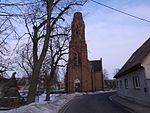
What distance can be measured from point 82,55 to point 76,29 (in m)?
7.80

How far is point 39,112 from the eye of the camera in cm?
1495

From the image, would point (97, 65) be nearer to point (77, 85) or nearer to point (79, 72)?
point (79, 72)

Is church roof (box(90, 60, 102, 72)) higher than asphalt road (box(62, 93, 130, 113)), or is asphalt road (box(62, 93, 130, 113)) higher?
church roof (box(90, 60, 102, 72))

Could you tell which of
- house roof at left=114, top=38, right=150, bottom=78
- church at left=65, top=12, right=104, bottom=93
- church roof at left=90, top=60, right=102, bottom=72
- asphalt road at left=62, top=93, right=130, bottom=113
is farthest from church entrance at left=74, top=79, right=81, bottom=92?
asphalt road at left=62, top=93, right=130, bottom=113

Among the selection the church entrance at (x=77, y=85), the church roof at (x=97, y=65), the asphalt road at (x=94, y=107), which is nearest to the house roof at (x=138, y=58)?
the asphalt road at (x=94, y=107)

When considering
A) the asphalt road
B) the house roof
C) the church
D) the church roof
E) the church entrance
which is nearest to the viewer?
the asphalt road

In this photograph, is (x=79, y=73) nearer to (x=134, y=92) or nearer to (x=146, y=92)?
(x=134, y=92)

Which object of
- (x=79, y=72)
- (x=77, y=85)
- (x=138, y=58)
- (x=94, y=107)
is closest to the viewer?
(x=94, y=107)

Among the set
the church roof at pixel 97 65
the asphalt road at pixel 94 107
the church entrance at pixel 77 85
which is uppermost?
the church roof at pixel 97 65

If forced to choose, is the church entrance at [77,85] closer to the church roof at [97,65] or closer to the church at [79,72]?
the church at [79,72]

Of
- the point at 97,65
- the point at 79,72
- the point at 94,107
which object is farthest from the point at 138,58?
the point at 97,65

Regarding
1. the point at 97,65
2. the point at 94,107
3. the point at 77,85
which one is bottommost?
the point at 94,107

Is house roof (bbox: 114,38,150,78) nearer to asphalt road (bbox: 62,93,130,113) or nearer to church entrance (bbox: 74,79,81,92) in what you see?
asphalt road (bbox: 62,93,130,113)

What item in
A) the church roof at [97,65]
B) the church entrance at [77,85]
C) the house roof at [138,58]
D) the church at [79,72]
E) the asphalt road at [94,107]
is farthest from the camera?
the church roof at [97,65]
